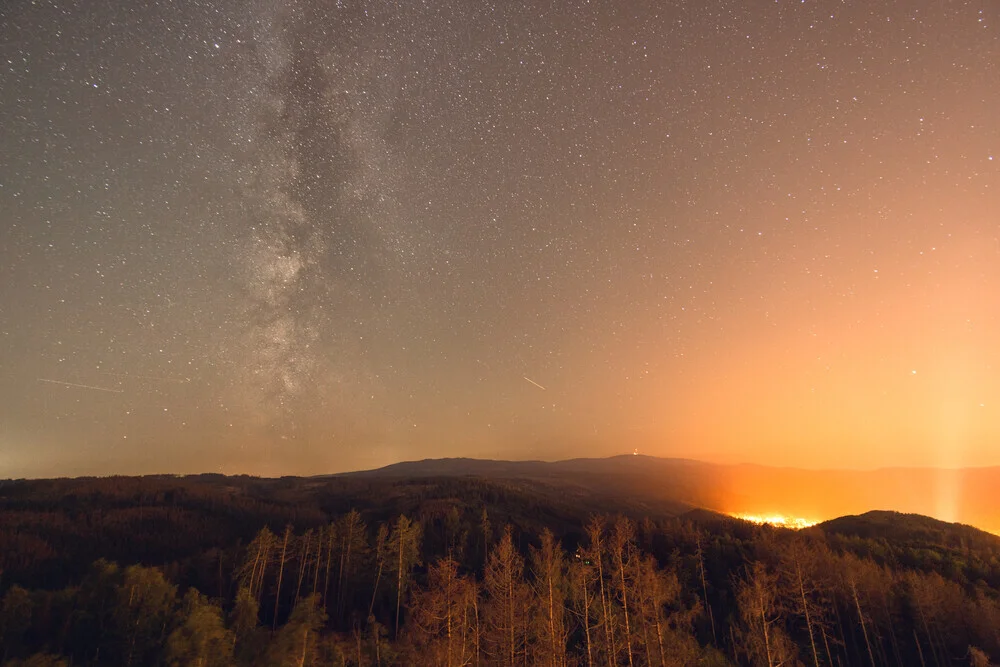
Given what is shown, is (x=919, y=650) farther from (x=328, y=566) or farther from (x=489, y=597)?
(x=328, y=566)

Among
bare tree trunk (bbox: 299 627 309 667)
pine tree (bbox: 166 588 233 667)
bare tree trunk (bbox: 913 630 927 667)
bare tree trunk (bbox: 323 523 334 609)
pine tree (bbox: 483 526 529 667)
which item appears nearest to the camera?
pine tree (bbox: 166 588 233 667)

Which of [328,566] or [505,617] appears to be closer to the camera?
[505,617]

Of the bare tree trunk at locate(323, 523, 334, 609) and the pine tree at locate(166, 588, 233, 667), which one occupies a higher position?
the pine tree at locate(166, 588, 233, 667)

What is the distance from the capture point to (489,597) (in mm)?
53594

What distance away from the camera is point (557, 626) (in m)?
33.0

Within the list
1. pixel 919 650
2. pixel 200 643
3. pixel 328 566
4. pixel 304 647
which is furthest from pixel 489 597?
pixel 919 650

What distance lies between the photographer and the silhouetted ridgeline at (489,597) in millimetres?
34375

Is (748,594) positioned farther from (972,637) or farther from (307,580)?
(307,580)

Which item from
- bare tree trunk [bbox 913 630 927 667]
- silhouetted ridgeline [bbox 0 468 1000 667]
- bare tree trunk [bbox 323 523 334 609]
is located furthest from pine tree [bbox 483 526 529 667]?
bare tree trunk [bbox 323 523 334 609]

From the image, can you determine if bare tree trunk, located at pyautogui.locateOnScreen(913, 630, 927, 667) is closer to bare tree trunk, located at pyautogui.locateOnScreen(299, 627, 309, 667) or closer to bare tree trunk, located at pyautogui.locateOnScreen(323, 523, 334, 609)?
bare tree trunk, located at pyautogui.locateOnScreen(299, 627, 309, 667)

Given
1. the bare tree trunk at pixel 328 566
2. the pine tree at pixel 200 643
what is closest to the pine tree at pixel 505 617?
the pine tree at pixel 200 643

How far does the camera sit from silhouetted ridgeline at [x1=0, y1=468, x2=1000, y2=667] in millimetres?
34375

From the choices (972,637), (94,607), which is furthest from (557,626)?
(972,637)

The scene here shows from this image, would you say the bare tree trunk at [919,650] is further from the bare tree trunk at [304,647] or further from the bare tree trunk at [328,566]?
the bare tree trunk at [328,566]
